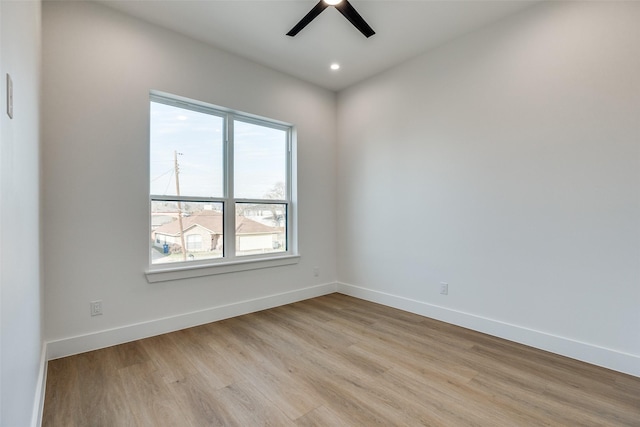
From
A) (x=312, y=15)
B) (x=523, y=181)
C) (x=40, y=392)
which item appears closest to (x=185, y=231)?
(x=40, y=392)

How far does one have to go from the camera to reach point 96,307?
8.23 feet

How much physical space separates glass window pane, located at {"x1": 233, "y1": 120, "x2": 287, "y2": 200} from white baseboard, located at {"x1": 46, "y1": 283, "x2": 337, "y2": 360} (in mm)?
1285

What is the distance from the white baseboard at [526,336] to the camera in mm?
2186

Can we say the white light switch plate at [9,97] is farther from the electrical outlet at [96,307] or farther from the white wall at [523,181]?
the white wall at [523,181]

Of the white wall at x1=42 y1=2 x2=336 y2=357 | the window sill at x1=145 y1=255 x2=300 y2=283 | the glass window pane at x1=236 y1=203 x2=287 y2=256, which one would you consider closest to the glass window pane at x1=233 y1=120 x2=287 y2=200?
the glass window pane at x1=236 y1=203 x2=287 y2=256

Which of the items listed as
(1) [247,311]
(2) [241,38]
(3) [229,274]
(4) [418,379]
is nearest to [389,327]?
(4) [418,379]

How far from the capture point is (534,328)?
2.59m

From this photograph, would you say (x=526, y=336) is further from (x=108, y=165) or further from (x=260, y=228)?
(x=108, y=165)

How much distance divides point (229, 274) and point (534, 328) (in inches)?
119

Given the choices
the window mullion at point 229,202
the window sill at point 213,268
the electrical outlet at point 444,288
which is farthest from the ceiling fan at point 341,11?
the electrical outlet at point 444,288

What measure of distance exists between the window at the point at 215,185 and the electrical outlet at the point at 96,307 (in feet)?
1.76

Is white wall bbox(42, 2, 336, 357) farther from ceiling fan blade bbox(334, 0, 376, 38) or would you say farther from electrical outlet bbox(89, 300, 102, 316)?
ceiling fan blade bbox(334, 0, 376, 38)

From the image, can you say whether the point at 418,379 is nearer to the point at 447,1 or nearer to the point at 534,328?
the point at 534,328

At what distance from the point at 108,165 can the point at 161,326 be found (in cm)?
156
